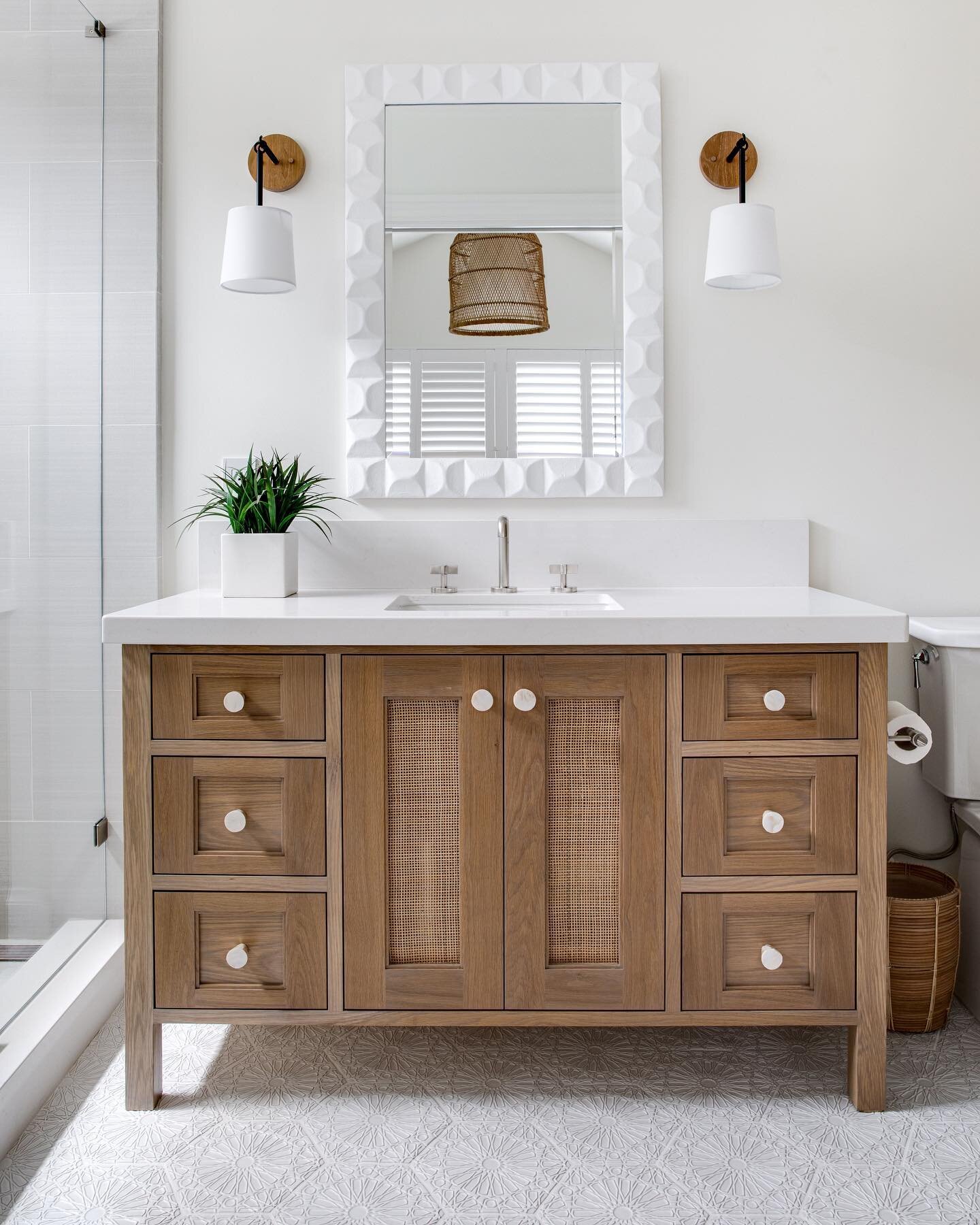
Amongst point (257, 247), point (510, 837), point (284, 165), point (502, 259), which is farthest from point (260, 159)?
point (510, 837)

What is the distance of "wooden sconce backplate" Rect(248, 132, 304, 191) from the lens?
6.86 ft

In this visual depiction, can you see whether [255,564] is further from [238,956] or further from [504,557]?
[238,956]

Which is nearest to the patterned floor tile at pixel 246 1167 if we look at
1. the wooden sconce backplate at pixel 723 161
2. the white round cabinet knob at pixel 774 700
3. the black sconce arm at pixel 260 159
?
the white round cabinet knob at pixel 774 700

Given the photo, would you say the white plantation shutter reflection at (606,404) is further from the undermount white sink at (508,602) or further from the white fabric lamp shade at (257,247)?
the white fabric lamp shade at (257,247)

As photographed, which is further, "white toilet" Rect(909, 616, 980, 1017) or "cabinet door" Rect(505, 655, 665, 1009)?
"white toilet" Rect(909, 616, 980, 1017)

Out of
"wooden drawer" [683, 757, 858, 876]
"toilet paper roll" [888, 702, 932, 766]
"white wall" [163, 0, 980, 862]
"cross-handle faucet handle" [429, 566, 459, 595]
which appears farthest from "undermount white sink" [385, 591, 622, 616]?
"toilet paper roll" [888, 702, 932, 766]

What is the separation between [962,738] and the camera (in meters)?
1.90

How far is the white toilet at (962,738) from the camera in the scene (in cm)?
189

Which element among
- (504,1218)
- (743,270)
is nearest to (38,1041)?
(504,1218)

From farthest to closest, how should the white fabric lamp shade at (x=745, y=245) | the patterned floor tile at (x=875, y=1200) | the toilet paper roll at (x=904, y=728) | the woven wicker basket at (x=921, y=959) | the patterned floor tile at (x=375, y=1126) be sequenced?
1. the white fabric lamp shade at (x=745, y=245)
2. the woven wicker basket at (x=921, y=959)
3. the toilet paper roll at (x=904, y=728)
4. the patterned floor tile at (x=375, y=1126)
5. the patterned floor tile at (x=875, y=1200)

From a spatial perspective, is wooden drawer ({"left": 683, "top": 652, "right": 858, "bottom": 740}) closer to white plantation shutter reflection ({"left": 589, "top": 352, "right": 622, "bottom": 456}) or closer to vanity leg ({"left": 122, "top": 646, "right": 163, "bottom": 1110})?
white plantation shutter reflection ({"left": 589, "top": 352, "right": 622, "bottom": 456})

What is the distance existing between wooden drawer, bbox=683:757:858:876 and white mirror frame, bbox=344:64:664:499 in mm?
777

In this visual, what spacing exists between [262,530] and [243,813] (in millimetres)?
610

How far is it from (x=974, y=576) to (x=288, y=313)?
1.70m
